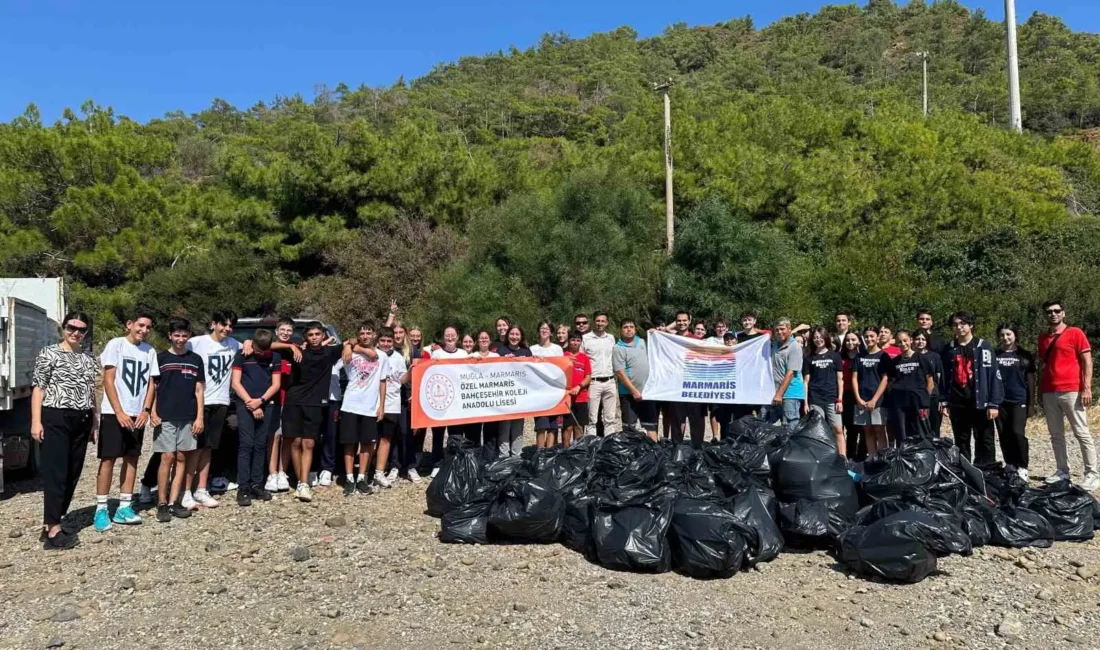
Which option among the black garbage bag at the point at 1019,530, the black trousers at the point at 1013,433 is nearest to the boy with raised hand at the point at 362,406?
the black garbage bag at the point at 1019,530

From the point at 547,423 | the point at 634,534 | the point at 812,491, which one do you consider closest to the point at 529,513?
the point at 634,534

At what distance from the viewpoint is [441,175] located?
26719mm

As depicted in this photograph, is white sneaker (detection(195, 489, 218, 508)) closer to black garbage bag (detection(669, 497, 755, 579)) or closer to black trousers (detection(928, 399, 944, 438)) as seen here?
black garbage bag (detection(669, 497, 755, 579))

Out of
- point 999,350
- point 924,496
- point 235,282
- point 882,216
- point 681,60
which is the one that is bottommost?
point 924,496

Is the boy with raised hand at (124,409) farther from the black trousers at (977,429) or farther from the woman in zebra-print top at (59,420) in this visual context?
the black trousers at (977,429)

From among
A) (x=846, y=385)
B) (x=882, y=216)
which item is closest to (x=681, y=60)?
(x=882, y=216)

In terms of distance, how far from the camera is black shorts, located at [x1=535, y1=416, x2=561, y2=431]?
8773 millimetres

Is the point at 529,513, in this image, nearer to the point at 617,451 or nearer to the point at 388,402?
the point at 617,451

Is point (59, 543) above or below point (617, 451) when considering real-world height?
below

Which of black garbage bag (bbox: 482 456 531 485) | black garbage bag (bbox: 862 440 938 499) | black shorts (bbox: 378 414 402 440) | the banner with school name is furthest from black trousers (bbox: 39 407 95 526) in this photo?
black garbage bag (bbox: 862 440 938 499)

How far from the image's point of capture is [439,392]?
316 inches

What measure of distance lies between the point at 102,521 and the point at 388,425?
249cm

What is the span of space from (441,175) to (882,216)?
14.5 m

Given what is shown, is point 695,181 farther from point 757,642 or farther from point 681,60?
point 681,60
